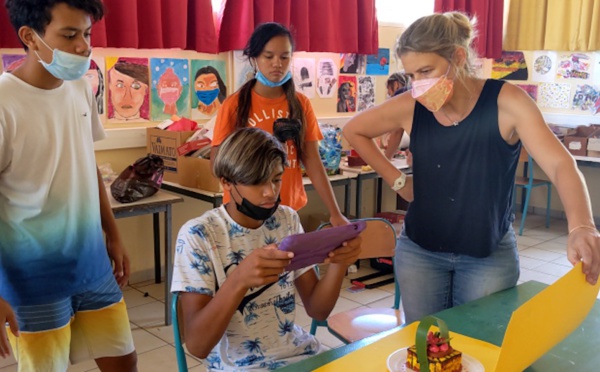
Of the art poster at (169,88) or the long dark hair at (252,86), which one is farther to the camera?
the art poster at (169,88)

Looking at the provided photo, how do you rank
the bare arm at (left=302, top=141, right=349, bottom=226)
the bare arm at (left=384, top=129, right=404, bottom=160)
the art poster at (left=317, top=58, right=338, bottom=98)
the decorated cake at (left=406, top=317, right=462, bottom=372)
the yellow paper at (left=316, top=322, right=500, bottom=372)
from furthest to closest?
1. the art poster at (left=317, top=58, right=338, bottom=98)
2. the bare arm at (left=384, top=129, right=404, bottom=160)
3. the bare arm at (left=302, top=141, right=349, bottom=226)
4. the yellow paper at (left=316, top=322, right=500, bottom=372)
5. the decorated cake at (left=406, top=317, right=462, bottom=372)

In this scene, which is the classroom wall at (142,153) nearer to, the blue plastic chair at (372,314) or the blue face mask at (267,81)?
the blue face mask at (267,81)

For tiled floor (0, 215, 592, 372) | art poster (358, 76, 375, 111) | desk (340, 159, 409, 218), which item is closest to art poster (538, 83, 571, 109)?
tiled floor (0, 215, 592, 372)

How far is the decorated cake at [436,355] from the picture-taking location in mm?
1218

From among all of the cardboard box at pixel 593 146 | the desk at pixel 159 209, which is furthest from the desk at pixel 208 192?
the cardboard box at pixel 593 146

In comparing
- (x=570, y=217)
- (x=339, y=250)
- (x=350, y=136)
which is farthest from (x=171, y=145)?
(x=570, y=217)

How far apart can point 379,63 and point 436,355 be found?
4.29 m

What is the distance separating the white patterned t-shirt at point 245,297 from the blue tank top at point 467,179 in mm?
476

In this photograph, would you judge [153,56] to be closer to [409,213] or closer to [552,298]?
[409,213]

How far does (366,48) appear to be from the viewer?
495 cm

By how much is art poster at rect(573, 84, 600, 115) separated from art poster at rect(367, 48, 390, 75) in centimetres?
208

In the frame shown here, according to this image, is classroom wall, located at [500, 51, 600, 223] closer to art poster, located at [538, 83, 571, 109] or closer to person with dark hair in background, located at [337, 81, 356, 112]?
art poster, located at [538, 83, 571, 109]

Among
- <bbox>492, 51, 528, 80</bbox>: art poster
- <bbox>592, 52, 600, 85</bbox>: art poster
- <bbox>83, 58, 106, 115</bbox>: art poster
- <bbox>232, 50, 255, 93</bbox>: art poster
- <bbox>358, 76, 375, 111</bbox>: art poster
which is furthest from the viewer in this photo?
<bbox>492, 51, 528, 80</bbox>: art poster

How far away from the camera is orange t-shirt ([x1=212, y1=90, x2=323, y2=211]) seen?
2676mm
